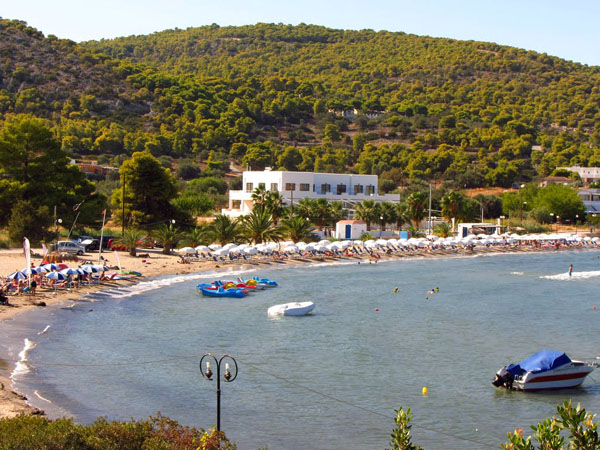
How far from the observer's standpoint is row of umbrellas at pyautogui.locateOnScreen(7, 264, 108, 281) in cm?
3575

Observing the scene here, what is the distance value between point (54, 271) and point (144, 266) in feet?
35.5

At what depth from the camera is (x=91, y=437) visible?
12656 millimetres

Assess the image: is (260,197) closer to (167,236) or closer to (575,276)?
(167,236)

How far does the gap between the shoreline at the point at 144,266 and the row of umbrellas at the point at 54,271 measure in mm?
849

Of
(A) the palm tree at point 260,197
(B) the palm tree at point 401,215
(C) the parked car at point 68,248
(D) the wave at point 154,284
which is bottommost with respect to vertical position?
(D) the wave at point 154,284

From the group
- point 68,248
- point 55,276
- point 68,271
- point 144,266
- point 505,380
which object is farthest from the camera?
point 68,248

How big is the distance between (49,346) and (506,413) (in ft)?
54.0

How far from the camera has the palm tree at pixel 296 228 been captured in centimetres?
6475

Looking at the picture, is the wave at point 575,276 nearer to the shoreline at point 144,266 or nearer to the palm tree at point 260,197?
the shoreline at point 144,266

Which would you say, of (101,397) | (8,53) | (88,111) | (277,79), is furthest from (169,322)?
(277,79)

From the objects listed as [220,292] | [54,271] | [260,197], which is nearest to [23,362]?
[54,271]

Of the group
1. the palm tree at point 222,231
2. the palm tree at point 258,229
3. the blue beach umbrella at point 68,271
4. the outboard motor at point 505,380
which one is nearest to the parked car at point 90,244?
the palm tree at point 222,231

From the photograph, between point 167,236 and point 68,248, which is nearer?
point 68,248

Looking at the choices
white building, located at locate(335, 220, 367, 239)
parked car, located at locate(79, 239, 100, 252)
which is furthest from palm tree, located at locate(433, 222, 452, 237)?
parked car, located at locate(79, 239, 100, 252)
